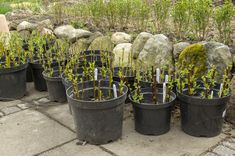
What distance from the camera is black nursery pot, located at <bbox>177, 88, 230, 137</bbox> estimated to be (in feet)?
11.3

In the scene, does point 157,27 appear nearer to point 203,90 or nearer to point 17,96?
point 203,90

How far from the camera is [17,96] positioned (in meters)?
4.93

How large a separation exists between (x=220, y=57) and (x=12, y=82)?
2893 mm

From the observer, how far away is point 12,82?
4.84 metres

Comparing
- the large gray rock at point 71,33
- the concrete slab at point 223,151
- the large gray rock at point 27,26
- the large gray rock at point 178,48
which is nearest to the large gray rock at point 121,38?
the large gray rock at point 71,33

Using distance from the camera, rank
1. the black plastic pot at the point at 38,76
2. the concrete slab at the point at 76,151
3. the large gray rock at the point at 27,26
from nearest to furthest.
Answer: the concrete slab at the point at 76,151 → the black plastic pot at the point at 38,76 → the large gray rock at the point at 27,26

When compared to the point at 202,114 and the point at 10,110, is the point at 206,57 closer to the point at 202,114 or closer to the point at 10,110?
the point at 202,114

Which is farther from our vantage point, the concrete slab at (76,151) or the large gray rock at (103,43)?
the large gray rock at (103,43)

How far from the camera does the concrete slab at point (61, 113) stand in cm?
409

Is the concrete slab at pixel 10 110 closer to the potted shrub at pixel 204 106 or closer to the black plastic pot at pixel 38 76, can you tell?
the black plastic pot at pixel 38 76

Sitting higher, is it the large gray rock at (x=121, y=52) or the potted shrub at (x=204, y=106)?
the large gray rock at (x=121, y=52)

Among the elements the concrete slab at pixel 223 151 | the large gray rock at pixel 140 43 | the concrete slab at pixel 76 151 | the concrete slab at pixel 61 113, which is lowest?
the concrete slab at pixel 76 151

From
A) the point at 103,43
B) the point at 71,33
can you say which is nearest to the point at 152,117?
the point at 103,43

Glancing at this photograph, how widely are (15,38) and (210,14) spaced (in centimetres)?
313
